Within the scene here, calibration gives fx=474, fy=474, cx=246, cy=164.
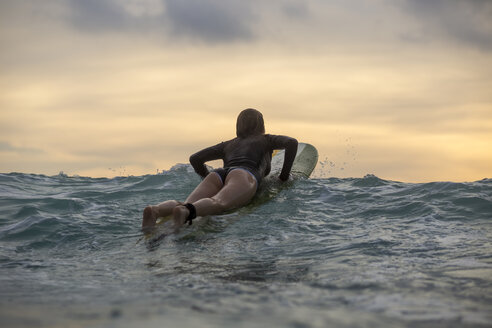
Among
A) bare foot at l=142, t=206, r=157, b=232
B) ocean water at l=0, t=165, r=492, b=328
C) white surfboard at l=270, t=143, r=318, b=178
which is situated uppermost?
white surfboard at l=270, t=143, r=318, b=178

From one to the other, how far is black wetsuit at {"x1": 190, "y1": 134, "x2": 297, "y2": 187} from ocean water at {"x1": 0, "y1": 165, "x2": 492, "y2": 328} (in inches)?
20.0

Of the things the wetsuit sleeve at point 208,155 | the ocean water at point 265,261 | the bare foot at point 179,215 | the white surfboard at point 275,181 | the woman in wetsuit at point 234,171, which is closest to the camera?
the ocean water at point 265,261

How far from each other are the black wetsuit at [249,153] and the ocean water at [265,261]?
0.51m

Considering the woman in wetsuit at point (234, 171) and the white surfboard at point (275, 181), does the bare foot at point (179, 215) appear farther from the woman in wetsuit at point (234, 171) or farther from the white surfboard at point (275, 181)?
the white surfboard at point (275, 181)

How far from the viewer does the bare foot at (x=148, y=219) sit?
609 cm

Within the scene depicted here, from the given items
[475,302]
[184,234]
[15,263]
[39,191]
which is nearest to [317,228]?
[184,234]

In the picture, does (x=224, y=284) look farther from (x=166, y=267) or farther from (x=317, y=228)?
(x=317, y=228)

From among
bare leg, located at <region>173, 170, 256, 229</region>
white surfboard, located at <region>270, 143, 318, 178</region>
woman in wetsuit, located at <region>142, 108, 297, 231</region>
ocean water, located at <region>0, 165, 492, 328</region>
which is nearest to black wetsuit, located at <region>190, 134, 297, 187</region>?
woman in wetsuit, located at <region>142, 108, 297, 231</region>

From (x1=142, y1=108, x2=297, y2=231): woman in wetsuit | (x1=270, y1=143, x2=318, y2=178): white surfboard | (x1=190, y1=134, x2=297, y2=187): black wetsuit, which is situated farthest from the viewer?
(x1=270, y1=143, x2=318, y2=178): white surfboard

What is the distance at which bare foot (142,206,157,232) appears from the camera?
6.09 metres

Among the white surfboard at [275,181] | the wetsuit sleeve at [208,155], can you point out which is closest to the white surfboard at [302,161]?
the white surfboard at [275,181]

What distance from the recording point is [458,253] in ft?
15.8

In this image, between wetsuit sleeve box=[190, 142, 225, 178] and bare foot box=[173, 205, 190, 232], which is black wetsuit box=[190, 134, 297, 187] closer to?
wetsuit sleeve box=[190, 142, 225, 178]

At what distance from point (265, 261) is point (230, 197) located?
2.29m
